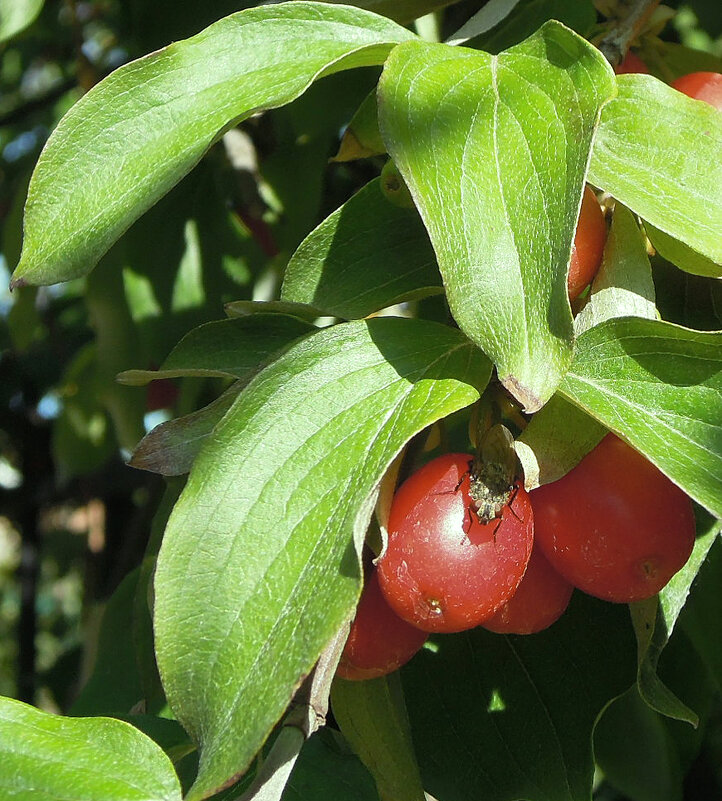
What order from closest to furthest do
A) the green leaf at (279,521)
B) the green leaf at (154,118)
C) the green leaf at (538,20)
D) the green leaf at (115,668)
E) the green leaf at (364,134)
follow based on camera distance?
the green leaf at (279,521) < the green leaf at (154,118) < the green leaf at (364,134) < the green leaf at (538,20) < the green leaf at (115,668)

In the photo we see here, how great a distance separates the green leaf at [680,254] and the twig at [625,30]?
21 cm

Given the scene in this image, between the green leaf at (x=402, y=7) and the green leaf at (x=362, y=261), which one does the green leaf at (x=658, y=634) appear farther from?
the green leaf at (x=402, y=7)

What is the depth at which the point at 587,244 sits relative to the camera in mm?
627

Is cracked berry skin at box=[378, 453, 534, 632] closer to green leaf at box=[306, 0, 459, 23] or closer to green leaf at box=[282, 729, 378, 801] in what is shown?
green leaf at box=[282, 729, 378, 801]

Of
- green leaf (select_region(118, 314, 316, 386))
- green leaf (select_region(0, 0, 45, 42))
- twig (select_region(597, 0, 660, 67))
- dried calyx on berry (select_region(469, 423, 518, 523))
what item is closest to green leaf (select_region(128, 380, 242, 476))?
green leaf (select_region(118, 314, 316, 386))

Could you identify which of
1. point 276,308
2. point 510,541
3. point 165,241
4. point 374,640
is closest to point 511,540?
point 510,541

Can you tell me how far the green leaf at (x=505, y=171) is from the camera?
512 millimetres

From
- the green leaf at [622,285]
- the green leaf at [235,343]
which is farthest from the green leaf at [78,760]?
the green leaf at [622,285]

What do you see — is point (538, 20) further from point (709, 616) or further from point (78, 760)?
point (78, 760)

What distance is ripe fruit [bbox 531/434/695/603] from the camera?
593 millimetres

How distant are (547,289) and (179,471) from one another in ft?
0.81

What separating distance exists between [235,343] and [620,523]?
26 centimetres

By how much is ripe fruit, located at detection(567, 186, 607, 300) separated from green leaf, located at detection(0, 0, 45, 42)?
0.68 meters

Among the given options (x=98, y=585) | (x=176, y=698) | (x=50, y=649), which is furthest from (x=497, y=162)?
(x=50, y=649)
